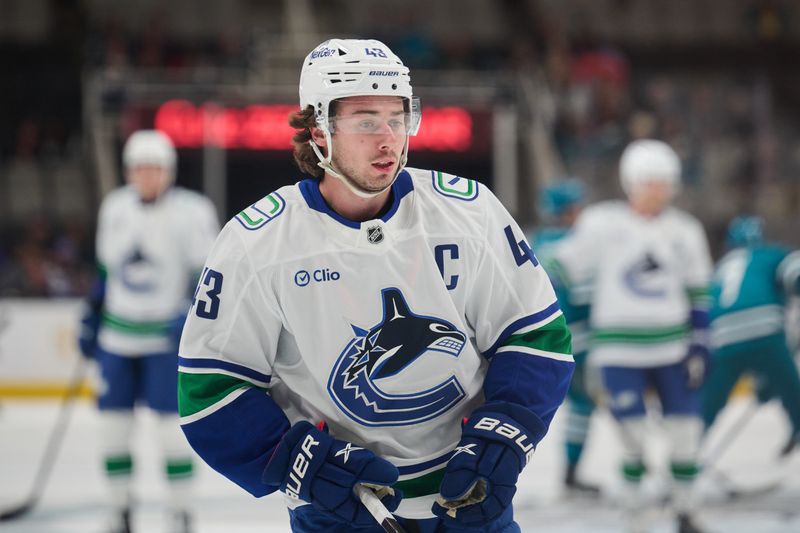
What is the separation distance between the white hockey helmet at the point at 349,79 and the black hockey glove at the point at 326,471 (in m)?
0.38

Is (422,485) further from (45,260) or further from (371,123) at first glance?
(45,260)

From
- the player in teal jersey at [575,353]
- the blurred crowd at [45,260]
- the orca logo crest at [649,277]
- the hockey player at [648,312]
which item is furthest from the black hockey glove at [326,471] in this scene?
the blurred crowd at [45,260]

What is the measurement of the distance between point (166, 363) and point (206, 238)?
47cm

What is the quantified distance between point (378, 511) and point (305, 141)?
0.62 m

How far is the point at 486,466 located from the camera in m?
1.72

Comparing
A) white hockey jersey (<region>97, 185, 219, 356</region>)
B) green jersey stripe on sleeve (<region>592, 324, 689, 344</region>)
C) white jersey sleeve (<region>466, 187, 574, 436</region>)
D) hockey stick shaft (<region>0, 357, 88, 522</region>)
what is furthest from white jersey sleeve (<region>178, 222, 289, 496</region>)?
hockey stick shaft (<region>0, 357, 88, 522</region>)

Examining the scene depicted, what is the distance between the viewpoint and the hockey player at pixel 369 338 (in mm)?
1751

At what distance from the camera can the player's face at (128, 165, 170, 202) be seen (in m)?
4.25

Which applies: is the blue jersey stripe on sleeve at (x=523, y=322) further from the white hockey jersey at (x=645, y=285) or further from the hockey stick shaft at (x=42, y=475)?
the hockey stick shaft at (x=42, y=475)

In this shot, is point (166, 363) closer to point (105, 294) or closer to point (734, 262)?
point (105, 294)

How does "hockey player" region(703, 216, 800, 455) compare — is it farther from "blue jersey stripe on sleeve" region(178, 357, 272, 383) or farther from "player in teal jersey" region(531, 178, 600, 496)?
"blue jersey stripe on sleeve" region(178, 357, 272, 383)

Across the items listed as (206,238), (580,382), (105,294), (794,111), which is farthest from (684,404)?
(794,111)

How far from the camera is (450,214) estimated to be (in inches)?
72.6

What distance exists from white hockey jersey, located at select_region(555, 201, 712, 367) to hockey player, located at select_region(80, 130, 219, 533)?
1.46m
